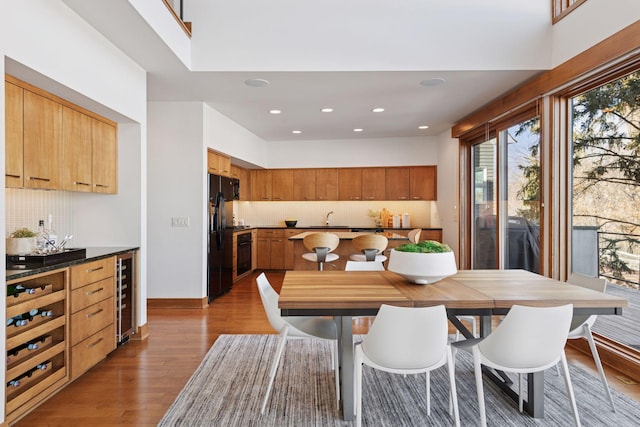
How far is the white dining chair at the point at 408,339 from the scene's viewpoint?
76.7 inches

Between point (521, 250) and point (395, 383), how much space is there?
263 cm

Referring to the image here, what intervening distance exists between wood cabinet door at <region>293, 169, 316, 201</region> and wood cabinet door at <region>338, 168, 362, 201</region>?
1.86ft

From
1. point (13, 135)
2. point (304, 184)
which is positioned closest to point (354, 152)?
point (304, 184)

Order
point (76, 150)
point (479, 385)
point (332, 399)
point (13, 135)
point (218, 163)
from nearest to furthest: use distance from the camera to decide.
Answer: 1. point (479, 385)
2. point (13, 135)
3. point (332, 399)
4. point (76, 150)
5. point (218, 163)

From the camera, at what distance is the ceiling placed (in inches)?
126

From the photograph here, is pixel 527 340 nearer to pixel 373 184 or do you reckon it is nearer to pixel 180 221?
pixel 180 221

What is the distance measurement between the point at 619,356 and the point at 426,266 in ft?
6.40

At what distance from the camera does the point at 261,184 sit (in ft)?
26.8

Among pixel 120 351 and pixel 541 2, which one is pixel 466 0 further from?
pixel 120 351

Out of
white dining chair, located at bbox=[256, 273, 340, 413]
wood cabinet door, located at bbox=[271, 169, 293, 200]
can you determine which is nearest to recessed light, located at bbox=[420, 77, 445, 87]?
white dining chair, located at bbox=[256, 273, 340, 413]

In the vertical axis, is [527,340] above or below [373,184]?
below

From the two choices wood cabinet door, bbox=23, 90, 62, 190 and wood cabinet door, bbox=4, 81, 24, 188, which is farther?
wood cabinet door, bbox=23, 90, 62, 190

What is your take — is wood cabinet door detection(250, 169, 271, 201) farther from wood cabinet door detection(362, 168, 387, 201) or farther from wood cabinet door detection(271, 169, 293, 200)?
wood cabinet door detection(362, 168, 387, 201)

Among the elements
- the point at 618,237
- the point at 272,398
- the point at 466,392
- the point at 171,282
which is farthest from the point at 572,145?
the point at 171,282
